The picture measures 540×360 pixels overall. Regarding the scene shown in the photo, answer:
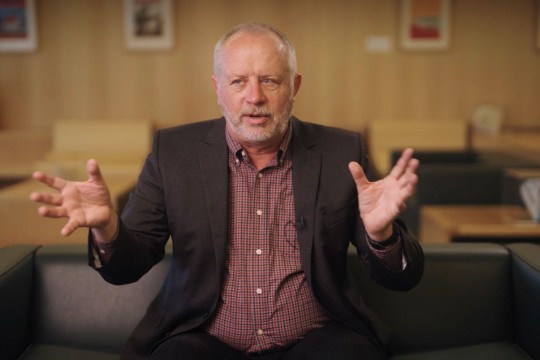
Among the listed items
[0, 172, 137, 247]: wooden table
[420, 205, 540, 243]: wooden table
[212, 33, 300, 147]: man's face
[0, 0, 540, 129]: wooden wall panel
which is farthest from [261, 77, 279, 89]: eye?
[0, 0, 540, 129]: wooden wall panel

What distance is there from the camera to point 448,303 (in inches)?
90.0

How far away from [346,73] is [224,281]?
248 inches

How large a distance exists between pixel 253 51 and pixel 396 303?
3.38 feet

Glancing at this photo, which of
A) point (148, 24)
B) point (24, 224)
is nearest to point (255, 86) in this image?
point (24, 224)

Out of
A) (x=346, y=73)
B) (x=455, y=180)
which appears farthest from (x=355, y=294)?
(x=346, y=73)

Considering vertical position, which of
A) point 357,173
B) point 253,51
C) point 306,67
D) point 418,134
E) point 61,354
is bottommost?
point 61,354

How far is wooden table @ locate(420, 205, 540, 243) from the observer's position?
3516 mm

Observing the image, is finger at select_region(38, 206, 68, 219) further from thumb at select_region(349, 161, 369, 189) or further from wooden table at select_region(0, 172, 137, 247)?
wooden table at select_region(0, 172, 137, 247)

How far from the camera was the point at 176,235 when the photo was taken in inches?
80.8

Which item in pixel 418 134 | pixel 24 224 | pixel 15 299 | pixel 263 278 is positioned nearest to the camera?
pixel 263 278

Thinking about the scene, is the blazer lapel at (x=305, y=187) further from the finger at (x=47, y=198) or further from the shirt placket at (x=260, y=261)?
the finger at (x=47, y=198)

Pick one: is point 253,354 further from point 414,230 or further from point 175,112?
point 175,112

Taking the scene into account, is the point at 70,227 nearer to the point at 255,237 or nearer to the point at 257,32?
the point at 255,237

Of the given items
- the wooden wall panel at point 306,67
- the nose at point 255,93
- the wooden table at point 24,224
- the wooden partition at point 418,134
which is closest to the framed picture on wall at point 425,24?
the wooden wall panel at point 306,67
